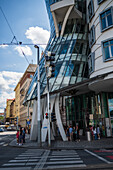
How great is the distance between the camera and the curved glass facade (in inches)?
837

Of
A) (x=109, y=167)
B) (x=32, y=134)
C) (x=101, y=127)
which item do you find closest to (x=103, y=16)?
(x=101, y=127)

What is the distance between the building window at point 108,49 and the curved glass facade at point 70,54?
5457 mm

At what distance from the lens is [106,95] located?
22.0m

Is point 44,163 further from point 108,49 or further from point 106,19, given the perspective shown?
point 106,19

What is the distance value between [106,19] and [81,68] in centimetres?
714

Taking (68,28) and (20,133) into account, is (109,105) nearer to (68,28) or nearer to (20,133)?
(20,133)

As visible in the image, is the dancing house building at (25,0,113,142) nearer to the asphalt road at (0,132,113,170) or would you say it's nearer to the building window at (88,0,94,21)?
the building window at (88,0,94,21)

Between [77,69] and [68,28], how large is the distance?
27.1ft

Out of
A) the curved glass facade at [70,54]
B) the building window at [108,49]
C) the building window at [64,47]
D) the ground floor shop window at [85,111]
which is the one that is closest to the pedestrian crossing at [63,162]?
the building window at [108,49]

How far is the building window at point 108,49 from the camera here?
1613cm

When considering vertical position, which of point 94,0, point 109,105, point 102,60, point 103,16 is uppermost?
point 94,0

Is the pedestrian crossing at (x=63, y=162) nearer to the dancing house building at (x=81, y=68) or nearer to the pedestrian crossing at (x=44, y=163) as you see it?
the pedestrian crossing at (x=44, y=163)

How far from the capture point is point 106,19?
17031 millimetres

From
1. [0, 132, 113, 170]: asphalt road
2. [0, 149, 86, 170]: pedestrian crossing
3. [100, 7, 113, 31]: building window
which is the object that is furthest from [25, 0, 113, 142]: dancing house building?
[0, 149, 86, 170]: pedestrian crossing
